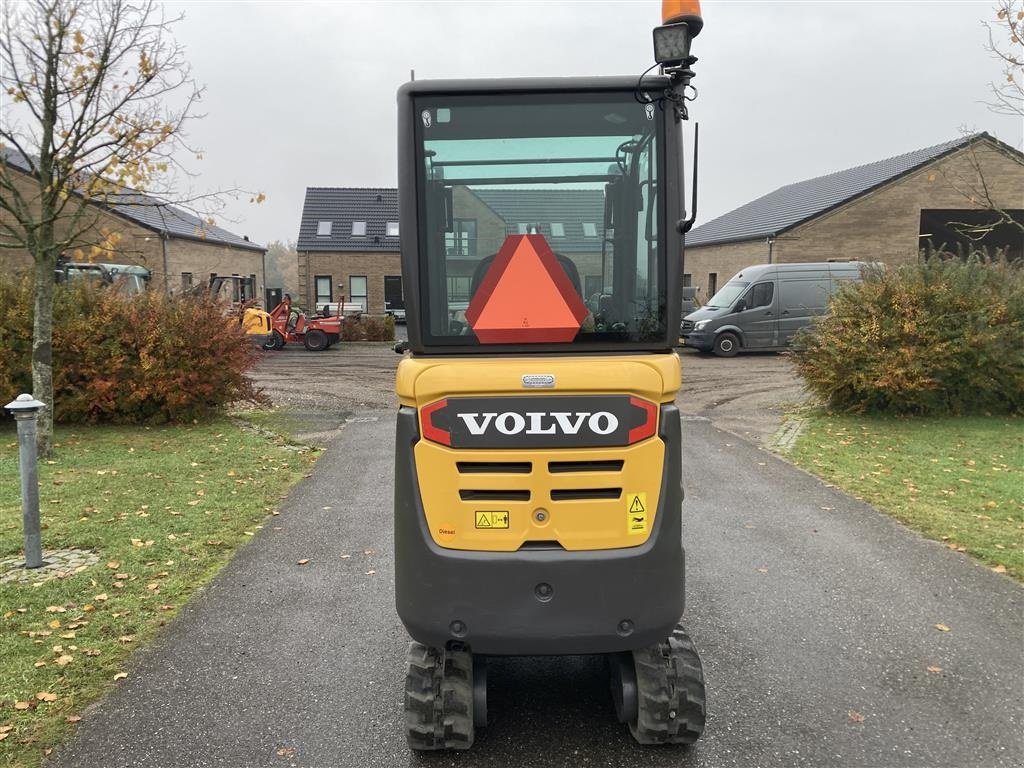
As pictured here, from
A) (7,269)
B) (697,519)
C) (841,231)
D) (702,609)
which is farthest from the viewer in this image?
(841,231)

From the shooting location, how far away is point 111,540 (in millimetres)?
5848

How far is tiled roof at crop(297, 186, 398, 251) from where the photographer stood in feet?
123

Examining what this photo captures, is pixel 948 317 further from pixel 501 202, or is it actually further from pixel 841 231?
pixel 841 231

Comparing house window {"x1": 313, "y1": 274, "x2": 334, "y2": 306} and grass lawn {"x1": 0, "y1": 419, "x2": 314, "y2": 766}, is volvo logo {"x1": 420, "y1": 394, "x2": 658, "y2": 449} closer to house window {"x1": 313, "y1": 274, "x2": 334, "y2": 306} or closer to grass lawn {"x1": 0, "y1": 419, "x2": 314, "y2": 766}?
grass lawn {"x1": 0, "y1": 419, "x2": 314, "y2": 766}

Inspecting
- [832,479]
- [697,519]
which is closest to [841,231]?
[832,479]

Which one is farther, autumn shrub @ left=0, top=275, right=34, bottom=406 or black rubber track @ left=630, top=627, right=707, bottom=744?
autumn shrub @ left=0, top=275, right=34, bottom=406

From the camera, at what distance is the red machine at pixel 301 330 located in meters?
25.1

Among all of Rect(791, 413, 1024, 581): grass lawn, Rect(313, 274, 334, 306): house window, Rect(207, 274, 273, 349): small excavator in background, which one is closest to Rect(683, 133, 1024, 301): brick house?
Rect(207, 274, 273, 349): small excavator in background

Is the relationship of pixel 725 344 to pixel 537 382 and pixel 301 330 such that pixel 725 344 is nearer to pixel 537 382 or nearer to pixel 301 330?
pixel 301 330

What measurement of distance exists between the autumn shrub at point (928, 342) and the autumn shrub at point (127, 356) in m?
9.11

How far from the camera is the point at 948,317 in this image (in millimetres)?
11227

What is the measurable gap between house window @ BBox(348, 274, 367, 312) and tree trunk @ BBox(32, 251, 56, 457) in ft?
94.0

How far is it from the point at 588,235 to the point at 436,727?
210 cm

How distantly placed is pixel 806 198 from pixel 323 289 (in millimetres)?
22822
